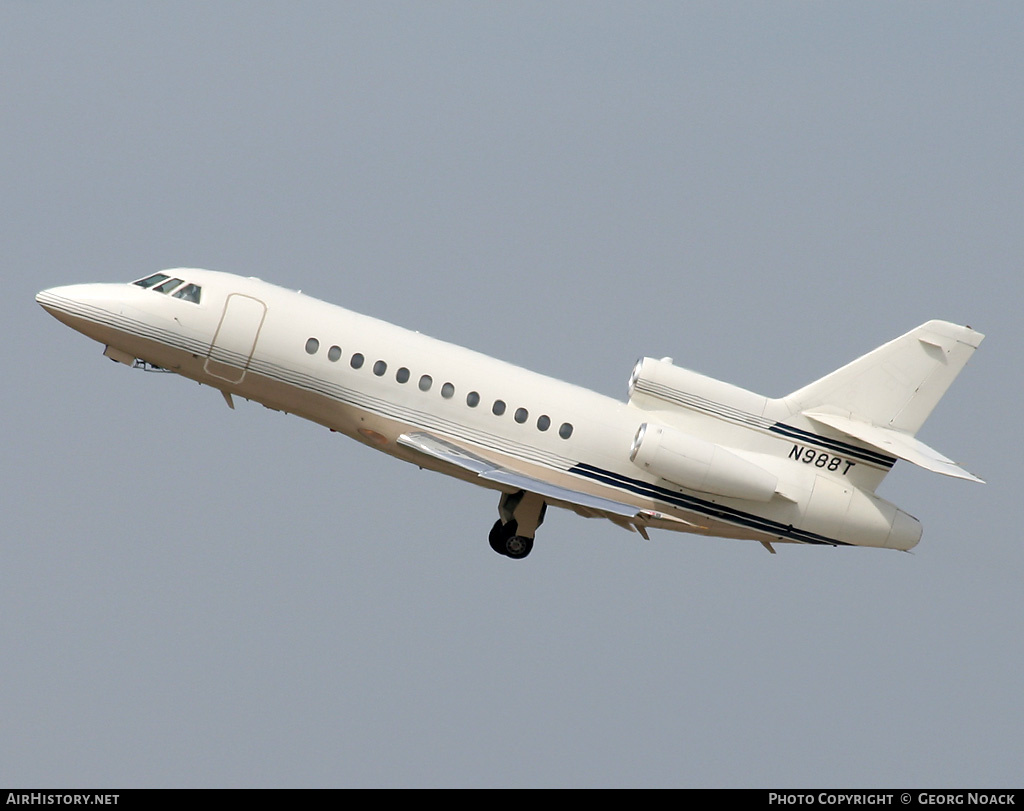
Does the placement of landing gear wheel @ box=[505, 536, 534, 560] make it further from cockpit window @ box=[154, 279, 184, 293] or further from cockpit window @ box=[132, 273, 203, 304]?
cockpit window @ box=[154, 279, 184, 293]

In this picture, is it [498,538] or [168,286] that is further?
[498,538]

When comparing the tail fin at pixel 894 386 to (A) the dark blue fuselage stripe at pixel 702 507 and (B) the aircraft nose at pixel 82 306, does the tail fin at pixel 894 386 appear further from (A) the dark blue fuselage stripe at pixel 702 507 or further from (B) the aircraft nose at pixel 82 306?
(B) the aircraft nose at pixel 82 306

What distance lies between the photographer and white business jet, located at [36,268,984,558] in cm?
3203

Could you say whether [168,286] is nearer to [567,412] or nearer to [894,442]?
[567,412]

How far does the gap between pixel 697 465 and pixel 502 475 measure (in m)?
4.22

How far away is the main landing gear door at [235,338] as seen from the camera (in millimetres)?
31922

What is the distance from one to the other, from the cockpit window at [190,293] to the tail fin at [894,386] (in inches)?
507

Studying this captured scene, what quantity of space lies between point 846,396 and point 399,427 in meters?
9.76

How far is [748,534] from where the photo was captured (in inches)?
1321

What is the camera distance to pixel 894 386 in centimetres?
3338

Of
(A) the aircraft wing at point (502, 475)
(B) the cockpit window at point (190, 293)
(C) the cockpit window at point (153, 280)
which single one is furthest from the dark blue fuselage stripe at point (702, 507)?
(C) the cockpit window at point (153, 280)

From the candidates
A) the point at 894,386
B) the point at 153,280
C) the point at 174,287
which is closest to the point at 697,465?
the point at 894,386

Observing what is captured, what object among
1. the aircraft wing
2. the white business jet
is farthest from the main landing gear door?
the aircraft wing

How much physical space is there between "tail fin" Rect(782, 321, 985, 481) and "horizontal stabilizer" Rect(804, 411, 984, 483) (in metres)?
0.02
